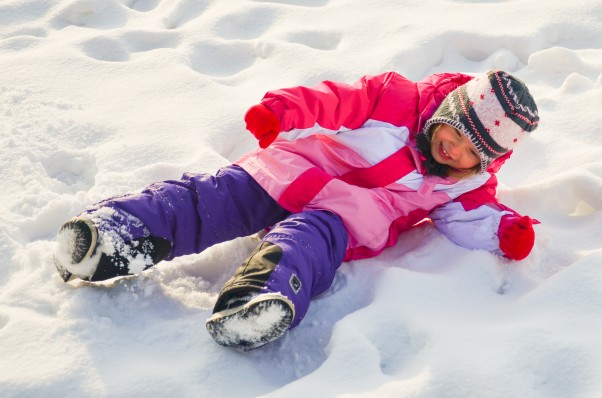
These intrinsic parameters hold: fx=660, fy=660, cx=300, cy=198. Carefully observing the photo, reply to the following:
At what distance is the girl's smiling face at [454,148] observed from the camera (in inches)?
64.9

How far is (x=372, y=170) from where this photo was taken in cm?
170

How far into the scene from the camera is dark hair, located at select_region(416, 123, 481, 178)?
5.54 ft

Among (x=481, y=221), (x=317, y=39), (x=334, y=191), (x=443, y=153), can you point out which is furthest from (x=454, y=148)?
(x=317, y=39)

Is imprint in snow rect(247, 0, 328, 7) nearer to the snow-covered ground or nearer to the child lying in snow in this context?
the snow-covered ground

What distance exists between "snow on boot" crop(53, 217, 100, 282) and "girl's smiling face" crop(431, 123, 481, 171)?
2.80 feet

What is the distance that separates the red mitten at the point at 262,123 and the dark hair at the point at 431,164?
409 mm

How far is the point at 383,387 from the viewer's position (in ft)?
3.91

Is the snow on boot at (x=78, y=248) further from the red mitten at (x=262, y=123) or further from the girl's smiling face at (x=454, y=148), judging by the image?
the girl's smiling face at (x=454, y=148)

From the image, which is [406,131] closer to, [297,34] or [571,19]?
[297,34]

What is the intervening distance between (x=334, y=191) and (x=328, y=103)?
0.73 feet

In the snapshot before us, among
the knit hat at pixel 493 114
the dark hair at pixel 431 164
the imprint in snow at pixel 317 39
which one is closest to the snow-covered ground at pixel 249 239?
the imprint in snow at pixel 317 39

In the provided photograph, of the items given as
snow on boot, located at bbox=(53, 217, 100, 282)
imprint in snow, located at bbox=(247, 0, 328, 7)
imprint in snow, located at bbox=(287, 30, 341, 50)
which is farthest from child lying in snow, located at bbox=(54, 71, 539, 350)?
imprint in snow, located at bbox=(247, 0, 328, 7)

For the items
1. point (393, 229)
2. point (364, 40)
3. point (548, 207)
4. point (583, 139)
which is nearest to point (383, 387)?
point (393, 229)

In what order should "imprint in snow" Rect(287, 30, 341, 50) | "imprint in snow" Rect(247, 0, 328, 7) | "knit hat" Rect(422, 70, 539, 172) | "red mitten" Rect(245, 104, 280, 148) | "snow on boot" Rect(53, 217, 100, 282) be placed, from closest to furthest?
"snow on boot" Rect(53, 217, 100, 282) < "red mitten" Rect(245, 104, 280, 148) < "knit hat" Rect(422, 70, 539, 172) < "imprint in snow" Rect(287, 30, 341, 50) < "imprint in snow" Rect(247, 0, 328, 7)
